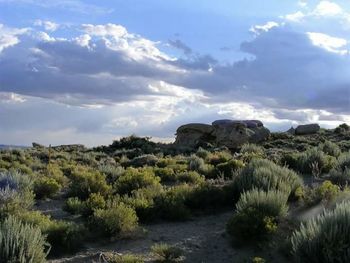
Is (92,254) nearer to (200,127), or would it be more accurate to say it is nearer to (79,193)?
(79,193)

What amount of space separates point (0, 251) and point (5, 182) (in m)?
6.47

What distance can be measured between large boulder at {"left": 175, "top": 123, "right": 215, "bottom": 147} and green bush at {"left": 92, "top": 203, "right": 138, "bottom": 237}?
104ft

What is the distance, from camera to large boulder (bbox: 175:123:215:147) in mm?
43728

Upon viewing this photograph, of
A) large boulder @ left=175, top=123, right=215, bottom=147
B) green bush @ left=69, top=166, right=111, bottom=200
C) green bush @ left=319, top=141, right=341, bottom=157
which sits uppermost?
large boulder @ left=175, top=123, right=215, bottom=147

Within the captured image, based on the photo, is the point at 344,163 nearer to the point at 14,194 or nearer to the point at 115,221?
the point at 115,221

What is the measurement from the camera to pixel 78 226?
10586 millimetres

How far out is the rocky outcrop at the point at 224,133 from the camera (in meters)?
40.2

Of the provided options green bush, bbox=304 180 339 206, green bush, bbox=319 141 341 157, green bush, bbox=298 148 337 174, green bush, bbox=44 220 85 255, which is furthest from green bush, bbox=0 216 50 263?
green bush, bbox=319 141 341 157

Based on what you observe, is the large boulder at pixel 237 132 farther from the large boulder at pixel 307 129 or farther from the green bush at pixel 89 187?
the green bush at pixel 89 187

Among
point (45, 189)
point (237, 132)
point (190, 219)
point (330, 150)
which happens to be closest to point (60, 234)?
point (190, 219)

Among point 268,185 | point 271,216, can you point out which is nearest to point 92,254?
point 271,216

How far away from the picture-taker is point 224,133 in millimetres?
41062

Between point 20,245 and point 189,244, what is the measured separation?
3342mm

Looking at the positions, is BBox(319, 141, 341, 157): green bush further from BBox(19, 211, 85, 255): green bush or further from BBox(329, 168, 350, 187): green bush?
BBox(19, 211, 85, 255): green bush
